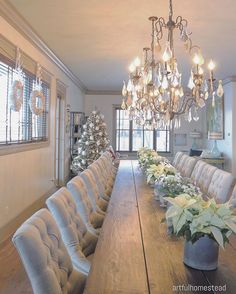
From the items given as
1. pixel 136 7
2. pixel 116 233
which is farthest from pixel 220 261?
pixel 136 7

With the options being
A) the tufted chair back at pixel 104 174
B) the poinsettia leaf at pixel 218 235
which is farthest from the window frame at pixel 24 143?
the poinsettia leaf at pixel 218 235

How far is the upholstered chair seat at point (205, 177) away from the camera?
3785 millimetres

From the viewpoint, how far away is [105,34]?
4.62m

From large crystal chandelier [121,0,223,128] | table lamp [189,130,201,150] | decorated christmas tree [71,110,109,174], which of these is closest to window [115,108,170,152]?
table lamp [189,130,201,150]

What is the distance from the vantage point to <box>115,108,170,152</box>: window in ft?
34.7

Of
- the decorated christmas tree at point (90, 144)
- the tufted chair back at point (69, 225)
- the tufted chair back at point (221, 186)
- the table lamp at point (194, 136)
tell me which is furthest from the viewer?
the table lamp at point (194, 136)

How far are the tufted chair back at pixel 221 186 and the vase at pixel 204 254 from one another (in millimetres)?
1825

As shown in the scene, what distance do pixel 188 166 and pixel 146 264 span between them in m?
3.79

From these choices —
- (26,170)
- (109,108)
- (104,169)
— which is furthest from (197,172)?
(109,108)

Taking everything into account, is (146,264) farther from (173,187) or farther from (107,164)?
(107,164)

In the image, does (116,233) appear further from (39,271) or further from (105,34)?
(105,34)

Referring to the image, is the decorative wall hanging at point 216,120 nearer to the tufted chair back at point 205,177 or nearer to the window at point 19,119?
the tufted chair back at point 205,177

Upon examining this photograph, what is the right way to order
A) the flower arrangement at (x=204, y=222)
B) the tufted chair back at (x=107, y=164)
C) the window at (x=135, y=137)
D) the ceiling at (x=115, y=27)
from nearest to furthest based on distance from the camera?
the flower arrangement at (x=204, y=222), the ceiling at (x=115, y=27), the tufted chair back at (x=107, y=164), the window at (x=135, y=137)

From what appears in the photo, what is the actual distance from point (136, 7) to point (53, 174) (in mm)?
4035
